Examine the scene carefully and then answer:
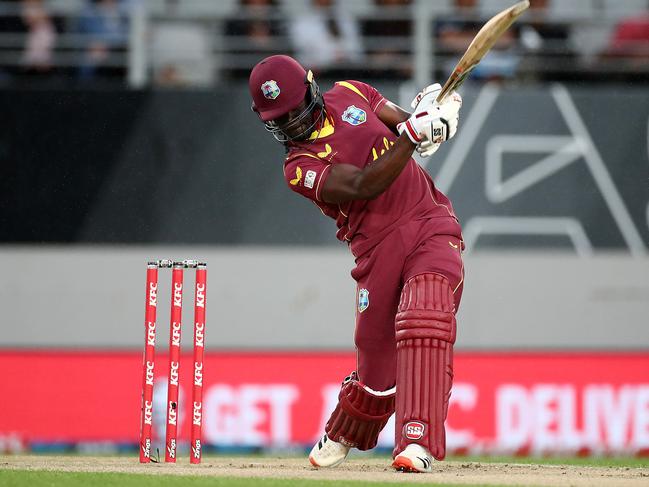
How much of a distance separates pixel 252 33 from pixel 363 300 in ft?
15.2

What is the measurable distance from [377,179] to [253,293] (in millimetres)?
4458

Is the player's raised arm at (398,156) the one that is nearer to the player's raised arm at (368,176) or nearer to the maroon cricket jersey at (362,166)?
the player's raised arm at (368,176)

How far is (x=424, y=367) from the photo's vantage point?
5.35m

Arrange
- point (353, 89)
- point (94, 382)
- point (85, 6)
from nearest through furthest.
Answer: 1. point (353, 89)
2. point (94, 382)
3. point (85, 6)

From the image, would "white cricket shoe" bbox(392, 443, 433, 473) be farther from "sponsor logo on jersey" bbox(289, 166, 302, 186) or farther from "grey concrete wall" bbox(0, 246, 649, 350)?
"grey concrete wall" bbox(0, 246, 649, 350)

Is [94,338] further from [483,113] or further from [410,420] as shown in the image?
[410,420]

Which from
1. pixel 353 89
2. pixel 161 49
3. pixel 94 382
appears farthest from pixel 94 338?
pixel 353 89

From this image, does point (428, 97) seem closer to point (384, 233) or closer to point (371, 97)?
point (371, 97)

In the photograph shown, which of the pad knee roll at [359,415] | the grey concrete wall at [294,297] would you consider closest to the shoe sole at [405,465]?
the pad knee roll at [359,415]

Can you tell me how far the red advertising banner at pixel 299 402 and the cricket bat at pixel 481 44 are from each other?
13.7ft

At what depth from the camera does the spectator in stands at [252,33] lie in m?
9.74

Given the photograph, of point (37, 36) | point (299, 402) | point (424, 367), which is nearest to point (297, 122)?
point (424, 367)

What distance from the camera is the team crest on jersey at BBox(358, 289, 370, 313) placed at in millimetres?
5652

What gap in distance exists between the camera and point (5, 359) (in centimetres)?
939
